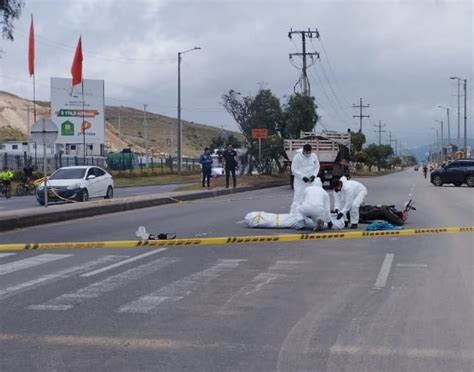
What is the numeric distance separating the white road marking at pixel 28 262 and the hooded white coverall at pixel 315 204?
521 centimetres

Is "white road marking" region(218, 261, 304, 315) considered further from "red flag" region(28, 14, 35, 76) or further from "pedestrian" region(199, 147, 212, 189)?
"pedestrian" region(199, 147, 212, 189)

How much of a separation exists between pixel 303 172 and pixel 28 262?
7.01 m

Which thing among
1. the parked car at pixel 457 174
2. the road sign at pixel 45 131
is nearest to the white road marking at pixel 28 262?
the road sign at pixel 45 131

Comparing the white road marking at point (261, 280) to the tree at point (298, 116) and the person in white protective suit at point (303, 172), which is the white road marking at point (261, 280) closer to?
the person in white protective suit at point (303, 172)

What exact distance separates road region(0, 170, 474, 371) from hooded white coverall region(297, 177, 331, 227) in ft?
4.52

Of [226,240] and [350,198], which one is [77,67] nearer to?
[350,198]

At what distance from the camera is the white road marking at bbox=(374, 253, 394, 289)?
9844 millimetres

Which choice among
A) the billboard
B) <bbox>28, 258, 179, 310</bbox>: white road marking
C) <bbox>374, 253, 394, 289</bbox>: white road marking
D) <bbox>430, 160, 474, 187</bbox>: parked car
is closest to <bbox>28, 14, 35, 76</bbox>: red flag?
<bbox>28, 258, 179, 310</bbox>: white road marking

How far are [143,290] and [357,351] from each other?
3.61m

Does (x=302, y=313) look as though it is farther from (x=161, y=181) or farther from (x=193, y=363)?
(x=161, y=181)

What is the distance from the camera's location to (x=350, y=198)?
16344 millimetres

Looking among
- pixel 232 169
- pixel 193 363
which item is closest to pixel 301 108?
pixel 232 169

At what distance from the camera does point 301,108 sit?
4834cm

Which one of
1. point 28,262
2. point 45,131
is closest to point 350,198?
point 28,262
